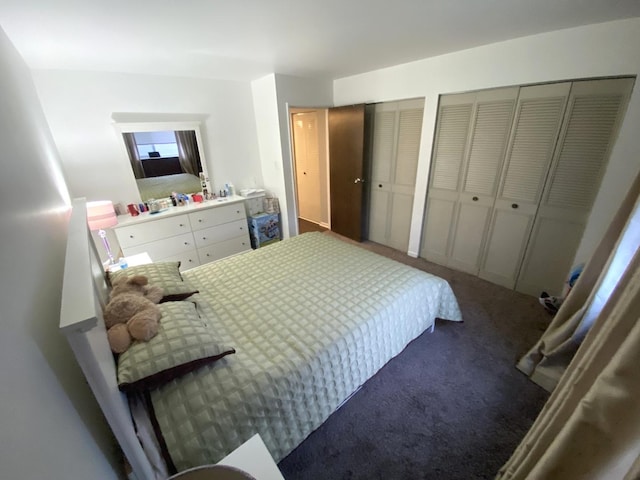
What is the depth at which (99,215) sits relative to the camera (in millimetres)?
2094

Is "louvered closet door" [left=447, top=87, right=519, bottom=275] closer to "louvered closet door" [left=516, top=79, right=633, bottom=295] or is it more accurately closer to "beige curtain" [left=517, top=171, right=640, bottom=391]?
"louvered closet door" [left=516, top=79, right=633, bottom=295]

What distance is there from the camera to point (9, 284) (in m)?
0.57

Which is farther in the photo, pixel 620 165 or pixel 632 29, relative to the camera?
pixel 620 165

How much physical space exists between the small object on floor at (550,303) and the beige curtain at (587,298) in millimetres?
755

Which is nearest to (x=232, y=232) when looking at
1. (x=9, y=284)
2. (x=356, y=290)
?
(x=356, y=290)

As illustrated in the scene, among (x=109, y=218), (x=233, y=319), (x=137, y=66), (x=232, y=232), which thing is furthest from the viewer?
(x=232, y=232)

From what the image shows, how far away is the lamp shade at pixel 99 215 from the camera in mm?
2070

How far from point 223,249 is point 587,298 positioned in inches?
135

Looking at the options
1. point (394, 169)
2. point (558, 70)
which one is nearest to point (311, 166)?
point (394, 169)

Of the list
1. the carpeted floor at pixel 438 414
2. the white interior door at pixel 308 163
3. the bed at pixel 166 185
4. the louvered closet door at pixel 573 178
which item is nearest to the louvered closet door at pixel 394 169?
the white interior door at pixel 308 163

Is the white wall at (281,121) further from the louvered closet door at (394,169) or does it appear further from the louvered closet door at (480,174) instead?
the louvered closet door at (480,174)

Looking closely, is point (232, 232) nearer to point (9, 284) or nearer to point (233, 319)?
point (233, 319)

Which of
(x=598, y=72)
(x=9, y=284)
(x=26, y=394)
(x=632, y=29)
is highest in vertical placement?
(x=632, y=29)

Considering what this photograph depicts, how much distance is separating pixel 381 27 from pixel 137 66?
89.3 inches
